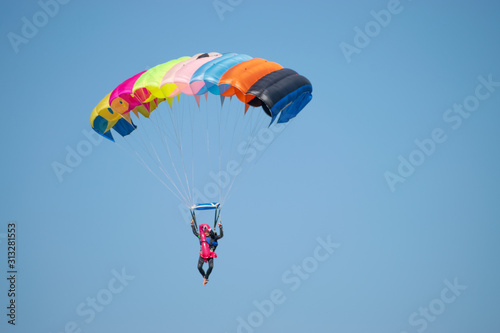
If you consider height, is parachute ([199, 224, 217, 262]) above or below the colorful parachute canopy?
below

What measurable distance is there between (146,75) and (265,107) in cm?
405

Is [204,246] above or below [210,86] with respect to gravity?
below

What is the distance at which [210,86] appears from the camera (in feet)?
92.6

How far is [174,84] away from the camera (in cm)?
2888

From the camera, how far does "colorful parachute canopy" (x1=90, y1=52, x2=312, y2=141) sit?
2806 centimetres

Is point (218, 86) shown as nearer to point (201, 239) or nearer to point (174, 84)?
point (174, 84)

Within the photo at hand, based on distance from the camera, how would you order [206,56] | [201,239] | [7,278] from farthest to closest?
[7,278] < [206,56] < [201,239]

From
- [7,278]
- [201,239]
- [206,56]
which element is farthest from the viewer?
[7,278]

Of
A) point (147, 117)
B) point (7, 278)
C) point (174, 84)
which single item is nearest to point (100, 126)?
point (147, 117)

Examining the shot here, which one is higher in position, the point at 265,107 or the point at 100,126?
the point at 100,126

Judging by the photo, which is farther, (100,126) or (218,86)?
(100,126)

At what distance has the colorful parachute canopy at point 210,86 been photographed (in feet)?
92.1

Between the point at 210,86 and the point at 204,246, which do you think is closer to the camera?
the point at 204,246

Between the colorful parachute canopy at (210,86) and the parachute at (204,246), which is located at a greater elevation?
the colorful parachute canopy at (210,86)
